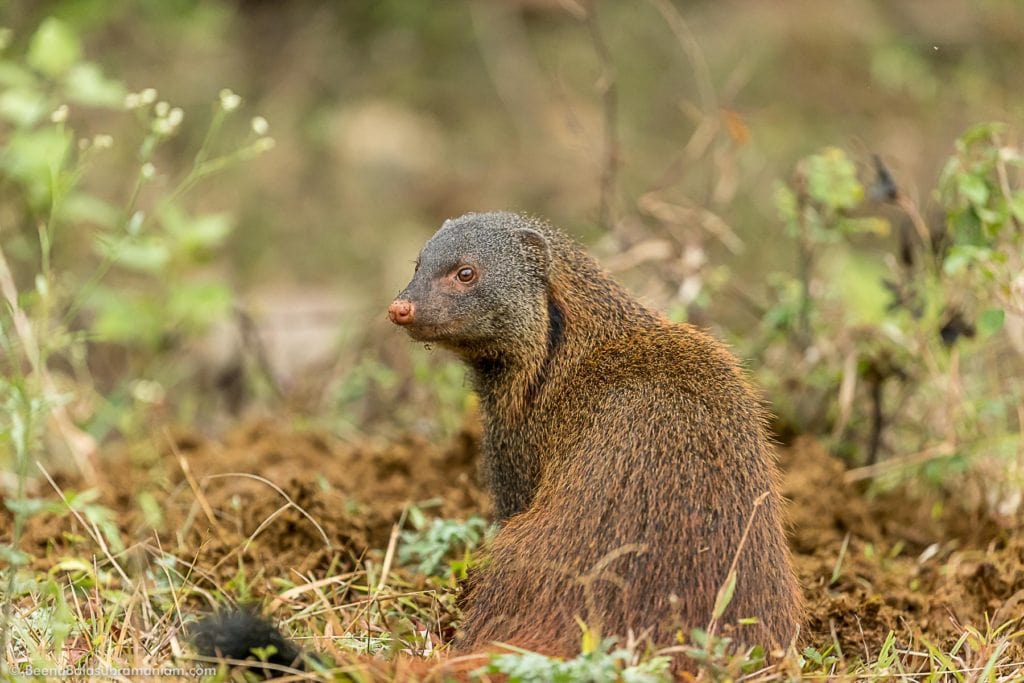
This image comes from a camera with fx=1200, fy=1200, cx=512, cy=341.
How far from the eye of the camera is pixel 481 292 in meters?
3.69

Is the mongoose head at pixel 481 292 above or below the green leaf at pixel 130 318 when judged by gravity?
above

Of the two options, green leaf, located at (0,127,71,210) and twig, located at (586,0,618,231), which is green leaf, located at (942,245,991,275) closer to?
twig, located at (586,0,618,231)

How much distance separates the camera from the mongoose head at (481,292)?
367 centimetres

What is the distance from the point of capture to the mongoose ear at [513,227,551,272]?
12.4ft

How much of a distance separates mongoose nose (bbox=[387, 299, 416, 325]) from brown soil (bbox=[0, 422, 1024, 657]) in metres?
0.71

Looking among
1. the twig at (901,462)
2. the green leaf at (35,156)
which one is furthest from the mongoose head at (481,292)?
the green leaf at (35,156)

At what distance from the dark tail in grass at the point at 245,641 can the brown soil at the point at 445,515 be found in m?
0.80

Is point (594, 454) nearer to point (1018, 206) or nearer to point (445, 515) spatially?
point (445, 515)

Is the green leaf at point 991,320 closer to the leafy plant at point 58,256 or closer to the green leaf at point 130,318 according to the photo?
the leafy plant at point 58,256

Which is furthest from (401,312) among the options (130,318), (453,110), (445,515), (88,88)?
(453,110)

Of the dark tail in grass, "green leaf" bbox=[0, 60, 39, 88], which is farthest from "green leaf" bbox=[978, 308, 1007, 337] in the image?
"green leaf" bbox=[0, 60, 39, 88]

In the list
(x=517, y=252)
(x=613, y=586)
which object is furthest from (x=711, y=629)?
(x=517, y=252)

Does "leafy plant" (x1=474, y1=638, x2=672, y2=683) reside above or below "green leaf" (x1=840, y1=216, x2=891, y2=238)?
below

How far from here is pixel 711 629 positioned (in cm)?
288
